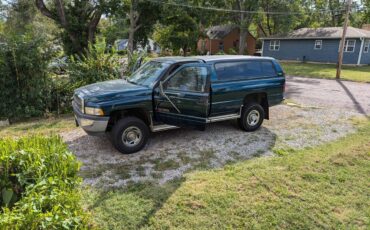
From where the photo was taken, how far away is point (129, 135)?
5301 millimetres

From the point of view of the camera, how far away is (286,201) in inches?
148

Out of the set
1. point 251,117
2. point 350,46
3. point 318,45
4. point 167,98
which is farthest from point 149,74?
point 318,45

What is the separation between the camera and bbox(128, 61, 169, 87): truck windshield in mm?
5691

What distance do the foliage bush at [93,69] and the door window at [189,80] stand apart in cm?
442

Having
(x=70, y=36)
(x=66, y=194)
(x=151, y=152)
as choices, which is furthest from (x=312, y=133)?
(x=70, y=36)

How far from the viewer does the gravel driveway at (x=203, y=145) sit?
4598 millimetres

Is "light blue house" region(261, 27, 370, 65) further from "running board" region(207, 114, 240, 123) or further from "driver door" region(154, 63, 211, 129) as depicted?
"driver door" region(154, 63, 211, 129)

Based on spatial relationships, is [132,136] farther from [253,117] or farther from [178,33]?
[178,33]

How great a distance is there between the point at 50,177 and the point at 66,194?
0.93ft

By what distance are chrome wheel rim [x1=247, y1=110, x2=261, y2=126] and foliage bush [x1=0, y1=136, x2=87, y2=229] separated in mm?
4671

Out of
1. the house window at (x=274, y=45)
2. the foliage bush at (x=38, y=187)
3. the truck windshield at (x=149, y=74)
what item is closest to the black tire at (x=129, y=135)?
the truck windshield at (x=149, y=74)

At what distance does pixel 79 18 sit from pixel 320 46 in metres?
23.0

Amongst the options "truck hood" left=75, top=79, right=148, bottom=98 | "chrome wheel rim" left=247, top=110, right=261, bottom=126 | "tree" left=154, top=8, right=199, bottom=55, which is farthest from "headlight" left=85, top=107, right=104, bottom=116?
"tree" left=154, top=8, right=199, bottom=55

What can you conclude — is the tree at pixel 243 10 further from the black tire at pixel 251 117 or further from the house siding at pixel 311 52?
the black tire at pixel 251 117
